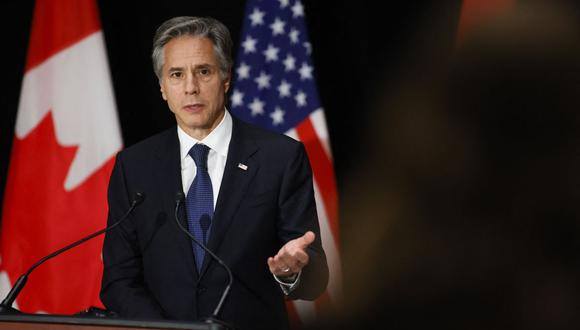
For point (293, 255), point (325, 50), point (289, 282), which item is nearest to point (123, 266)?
point (289, 282)

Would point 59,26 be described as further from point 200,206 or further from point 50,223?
point 200,206

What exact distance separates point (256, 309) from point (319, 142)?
1.27m

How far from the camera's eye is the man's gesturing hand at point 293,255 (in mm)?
1600

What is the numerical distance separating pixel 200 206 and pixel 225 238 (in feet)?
0.37

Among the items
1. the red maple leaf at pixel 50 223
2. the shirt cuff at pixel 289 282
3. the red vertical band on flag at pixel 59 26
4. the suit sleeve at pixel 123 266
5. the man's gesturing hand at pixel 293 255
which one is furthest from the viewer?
the red vertical band on flag at pixel 59 26

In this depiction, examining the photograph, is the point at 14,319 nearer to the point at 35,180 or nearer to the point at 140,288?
the point at 140,288

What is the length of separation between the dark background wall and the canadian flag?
20 centimetres

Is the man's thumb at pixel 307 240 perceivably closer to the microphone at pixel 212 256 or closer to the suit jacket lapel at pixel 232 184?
the microphone at pixel 212 256

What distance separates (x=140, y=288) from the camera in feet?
6.44

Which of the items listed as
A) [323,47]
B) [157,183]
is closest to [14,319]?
[157,183]

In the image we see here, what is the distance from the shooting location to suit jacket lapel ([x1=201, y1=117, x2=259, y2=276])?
1.91 m

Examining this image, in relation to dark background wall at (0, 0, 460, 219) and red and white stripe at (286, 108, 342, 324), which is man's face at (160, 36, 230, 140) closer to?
red and white stripe at (286, 108, 342, 324)

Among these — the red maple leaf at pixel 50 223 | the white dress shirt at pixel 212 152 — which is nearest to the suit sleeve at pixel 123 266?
the white dress shirt at pixel 212 152

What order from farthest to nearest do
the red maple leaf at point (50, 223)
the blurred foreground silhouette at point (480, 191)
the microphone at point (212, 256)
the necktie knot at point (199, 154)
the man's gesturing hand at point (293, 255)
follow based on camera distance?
the red maple leaf at point (50, 223), the blurred foreground silhouette at point (480, 191), the necktie knot at point (199, 154), the man's gesturing hand at point (293, 255), the microphone at point (212, 256)
